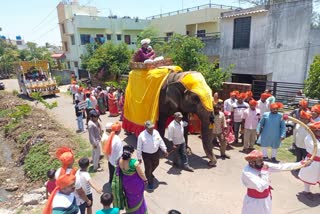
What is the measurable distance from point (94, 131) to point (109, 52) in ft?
45.9

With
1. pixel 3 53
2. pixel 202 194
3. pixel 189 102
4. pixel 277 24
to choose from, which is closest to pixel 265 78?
pixel 277 24

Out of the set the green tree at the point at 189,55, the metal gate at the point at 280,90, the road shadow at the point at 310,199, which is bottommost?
the road shadow at the point at 310,199

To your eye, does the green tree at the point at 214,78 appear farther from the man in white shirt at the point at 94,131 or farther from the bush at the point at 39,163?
the bush at the point at 39,163

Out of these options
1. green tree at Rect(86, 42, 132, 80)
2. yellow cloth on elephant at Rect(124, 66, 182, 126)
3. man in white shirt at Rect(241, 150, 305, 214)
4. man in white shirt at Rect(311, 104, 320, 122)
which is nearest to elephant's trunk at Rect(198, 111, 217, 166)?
yellow cloth on elephant at Rect(124, 66, 182, 126)

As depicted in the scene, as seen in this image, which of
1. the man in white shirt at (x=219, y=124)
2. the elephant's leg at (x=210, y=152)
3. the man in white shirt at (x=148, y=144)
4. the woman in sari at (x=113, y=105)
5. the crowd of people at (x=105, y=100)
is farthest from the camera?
the woman in sari at (x=113, y=105)

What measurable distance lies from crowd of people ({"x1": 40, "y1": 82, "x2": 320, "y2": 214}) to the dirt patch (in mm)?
2273

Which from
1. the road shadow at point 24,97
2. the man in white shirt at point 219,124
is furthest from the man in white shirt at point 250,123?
the road shadow at point 24,97

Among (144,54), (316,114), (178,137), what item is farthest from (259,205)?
(144,54)

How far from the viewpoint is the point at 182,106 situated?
693cm

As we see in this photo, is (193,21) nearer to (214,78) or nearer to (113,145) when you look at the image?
(214,78)

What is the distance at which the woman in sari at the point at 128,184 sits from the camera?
403 centimetres

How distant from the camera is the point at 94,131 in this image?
636 centimetres

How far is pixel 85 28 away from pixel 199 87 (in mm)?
25185

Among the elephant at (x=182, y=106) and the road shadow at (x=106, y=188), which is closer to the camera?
the road shadow at (x=106, y=188)
